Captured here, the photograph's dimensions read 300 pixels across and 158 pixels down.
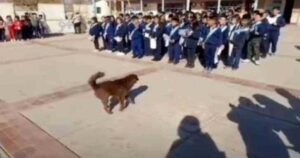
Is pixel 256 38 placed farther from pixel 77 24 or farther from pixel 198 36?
pixel 77 24

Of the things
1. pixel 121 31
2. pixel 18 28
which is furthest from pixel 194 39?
pixel 18 28

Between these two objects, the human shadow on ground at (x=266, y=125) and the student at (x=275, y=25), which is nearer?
the human shadow on ground at (x=266, y=125)

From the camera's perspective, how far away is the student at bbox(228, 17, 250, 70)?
8.36 meters

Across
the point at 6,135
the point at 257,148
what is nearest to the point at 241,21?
the point at 257,148

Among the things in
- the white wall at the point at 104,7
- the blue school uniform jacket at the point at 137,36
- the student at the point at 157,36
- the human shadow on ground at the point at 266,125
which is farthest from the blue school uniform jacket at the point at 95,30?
the white wall at the point at 104,7

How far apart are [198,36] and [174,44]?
1009mm

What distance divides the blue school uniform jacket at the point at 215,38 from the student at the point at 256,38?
1986 millimetres

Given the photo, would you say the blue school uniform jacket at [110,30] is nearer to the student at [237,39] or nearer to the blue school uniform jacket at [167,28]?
the blue school uniform jacket at [167,28]

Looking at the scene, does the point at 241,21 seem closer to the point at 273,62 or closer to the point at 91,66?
the point at 273,62

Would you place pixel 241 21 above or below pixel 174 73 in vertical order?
above

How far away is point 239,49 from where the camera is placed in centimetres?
852

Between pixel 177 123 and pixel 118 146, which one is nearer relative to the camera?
pixel 118 146

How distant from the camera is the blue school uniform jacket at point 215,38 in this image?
7837mm

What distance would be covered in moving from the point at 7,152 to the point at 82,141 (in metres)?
1.02
